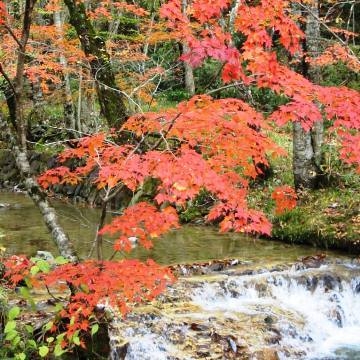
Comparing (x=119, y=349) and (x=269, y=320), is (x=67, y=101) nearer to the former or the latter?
(x=269, y=320)

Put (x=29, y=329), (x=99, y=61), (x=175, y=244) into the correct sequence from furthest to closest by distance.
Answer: (x=99, y=61) → (x=175, y=244) → (x=29, y=329)

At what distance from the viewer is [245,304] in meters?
7.52

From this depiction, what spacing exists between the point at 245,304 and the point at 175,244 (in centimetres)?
325

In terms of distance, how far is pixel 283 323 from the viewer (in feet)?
23.1

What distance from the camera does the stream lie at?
20.3ft

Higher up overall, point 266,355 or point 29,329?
point 29,329

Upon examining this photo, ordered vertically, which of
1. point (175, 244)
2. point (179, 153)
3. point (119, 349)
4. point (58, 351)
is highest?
point (179, 153)

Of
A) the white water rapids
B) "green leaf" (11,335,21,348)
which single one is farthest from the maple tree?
the white water rapids

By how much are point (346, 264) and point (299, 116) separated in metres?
4.19

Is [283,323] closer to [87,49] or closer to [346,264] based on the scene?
[346,264]

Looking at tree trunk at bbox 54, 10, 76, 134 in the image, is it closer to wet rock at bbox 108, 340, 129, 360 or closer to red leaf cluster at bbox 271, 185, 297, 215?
red leaf cluster at bbox 271, 185, 297, 215

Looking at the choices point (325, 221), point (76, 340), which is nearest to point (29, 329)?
point (76, 340)

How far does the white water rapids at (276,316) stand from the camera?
621cm

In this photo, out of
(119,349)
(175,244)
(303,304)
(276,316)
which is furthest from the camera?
(175,244)
